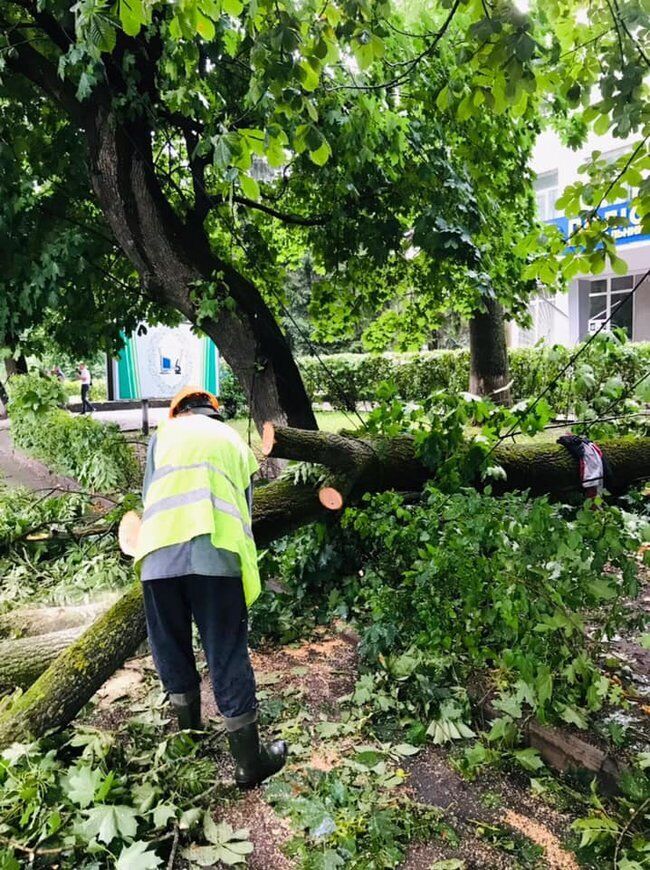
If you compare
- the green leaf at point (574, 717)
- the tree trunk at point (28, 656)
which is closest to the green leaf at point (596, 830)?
the green leaf at point (574, 717)

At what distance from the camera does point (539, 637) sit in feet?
8.94

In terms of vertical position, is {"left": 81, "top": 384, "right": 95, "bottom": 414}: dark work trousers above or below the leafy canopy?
below

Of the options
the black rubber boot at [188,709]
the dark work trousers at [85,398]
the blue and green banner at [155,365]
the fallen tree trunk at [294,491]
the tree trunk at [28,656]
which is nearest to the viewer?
the fallen tree trunk at [294,491]

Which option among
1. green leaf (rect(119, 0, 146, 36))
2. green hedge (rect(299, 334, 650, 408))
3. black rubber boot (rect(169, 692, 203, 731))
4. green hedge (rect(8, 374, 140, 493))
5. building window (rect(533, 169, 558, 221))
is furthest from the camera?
building window (rect(533, 169, 558, 221))

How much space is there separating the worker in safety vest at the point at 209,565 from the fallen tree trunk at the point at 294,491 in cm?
38

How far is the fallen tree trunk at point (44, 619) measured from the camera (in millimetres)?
4152

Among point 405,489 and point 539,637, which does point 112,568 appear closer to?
point 405,489

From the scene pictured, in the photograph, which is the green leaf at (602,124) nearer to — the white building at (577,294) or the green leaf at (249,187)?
the green leaf at (249,187)

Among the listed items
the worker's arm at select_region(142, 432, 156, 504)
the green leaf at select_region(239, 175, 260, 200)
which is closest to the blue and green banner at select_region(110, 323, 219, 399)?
the worker's arm at select_region(142, 432, 156, 504)

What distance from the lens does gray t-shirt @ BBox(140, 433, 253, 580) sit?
2770mm

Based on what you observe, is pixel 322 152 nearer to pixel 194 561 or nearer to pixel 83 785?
pixel 194 561

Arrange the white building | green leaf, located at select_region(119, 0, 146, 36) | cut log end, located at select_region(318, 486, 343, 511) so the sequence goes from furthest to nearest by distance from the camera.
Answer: the white building → cut log end, located at select_region(318, 486, 343, 511) → green leaf, located at select_region(119, 0, 146, 36)

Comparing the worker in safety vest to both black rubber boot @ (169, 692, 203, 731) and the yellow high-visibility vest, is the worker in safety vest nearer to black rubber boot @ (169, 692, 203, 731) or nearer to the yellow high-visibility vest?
the yellow high-visibility vest

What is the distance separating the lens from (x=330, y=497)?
13.5 ft
